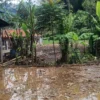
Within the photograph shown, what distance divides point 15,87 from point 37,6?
793cm

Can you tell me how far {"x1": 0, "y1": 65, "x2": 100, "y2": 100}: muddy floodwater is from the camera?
8438 mm

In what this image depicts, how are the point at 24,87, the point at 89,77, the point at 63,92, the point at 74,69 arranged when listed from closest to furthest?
the point at 63,92, the point at 24,87, the point at 89,77, the point at 74,69

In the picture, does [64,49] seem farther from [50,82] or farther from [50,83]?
[50,83]

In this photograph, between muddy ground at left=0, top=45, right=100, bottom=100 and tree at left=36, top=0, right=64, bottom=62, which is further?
tree at left=36, top=0, right=64, bottom=62

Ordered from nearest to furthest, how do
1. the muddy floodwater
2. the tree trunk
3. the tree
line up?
the muddy floodwater < the tree trunk < the tree

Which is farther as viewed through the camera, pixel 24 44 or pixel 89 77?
pixel 24 44

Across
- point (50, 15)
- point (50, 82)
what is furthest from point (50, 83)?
point (50, 15)

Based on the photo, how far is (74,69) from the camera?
1361cm

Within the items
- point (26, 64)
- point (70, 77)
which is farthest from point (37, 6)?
point (70, 77)

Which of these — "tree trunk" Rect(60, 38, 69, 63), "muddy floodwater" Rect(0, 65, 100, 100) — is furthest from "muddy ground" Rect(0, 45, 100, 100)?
"tree trunk" Rect(60, 38, 69, 63)

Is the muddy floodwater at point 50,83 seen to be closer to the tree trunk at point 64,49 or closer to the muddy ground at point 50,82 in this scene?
the muddy ground at point 50,82

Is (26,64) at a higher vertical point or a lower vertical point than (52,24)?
lower

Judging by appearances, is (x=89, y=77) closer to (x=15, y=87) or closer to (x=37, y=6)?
(x=15, y=87)

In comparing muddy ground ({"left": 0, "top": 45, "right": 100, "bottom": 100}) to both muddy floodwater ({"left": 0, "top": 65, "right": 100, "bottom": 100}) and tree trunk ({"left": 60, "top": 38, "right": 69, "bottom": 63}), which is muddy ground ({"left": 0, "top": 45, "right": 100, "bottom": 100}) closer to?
muddy floodwater ({"left": 0, "top": 65, "right": 100, "bottom": 100})
